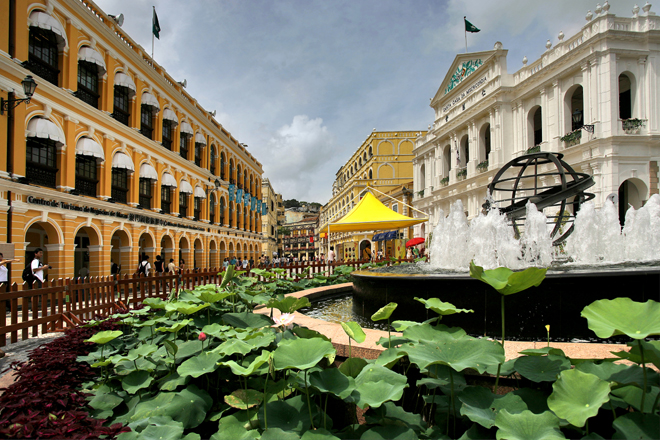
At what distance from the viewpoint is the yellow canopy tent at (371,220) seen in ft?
46.5

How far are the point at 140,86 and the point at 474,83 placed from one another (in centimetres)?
2058

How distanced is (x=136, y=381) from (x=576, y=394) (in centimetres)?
270

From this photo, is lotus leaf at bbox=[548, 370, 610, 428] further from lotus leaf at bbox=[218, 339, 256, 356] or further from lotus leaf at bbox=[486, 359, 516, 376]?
lotus leaf at bbox=[218, 339, 256, 356]

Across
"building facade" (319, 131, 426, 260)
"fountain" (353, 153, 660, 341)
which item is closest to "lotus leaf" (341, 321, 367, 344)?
"fountain" (353, 153, 660, 341)

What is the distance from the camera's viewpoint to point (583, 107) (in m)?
16.3

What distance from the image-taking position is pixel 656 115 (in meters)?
14.1

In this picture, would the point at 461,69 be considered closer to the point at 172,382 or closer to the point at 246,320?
the point at 246,320

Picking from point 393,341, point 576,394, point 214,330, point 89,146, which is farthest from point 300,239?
point 576,394

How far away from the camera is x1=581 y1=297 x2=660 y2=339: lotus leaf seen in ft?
4.62

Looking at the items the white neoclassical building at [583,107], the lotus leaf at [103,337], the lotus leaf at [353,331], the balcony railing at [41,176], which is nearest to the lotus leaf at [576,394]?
the lotus leaf at [353,331]

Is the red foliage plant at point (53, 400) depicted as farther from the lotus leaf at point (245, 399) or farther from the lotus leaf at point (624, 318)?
the lotus leaf at point (624, 318)

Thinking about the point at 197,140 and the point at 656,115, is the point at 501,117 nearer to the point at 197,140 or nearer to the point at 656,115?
the point at 656,115

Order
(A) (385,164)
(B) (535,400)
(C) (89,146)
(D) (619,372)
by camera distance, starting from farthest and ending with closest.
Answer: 1. (A) (385,164)
2. (C) (89,146)
3. (B) (535,400)
4. (D) (619,372)

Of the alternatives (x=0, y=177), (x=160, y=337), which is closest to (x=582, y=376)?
(x=160, y=337)
